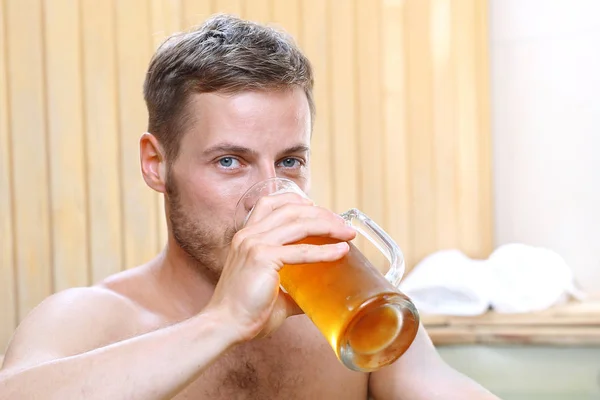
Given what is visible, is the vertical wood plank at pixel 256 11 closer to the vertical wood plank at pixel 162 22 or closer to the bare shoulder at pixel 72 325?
the vertical wood plank at pixel 162 22

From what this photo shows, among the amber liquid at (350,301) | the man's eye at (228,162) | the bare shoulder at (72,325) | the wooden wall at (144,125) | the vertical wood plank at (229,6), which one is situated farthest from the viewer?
the vertical wood plank at (229,6)

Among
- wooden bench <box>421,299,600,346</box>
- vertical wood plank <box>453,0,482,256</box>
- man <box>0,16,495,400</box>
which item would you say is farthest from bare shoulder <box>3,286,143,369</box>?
vertical wood plank <box>453,0,482,256</box>

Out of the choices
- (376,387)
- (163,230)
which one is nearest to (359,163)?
(163,230)

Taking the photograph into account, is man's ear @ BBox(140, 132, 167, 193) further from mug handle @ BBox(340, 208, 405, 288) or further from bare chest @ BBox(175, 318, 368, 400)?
mug handle @ BBox(340, 208, 405, 288)

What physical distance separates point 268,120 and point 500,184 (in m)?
1.55

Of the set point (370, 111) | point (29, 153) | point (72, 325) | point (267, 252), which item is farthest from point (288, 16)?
point (267, 252)

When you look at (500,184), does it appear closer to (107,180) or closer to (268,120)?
(107,180)

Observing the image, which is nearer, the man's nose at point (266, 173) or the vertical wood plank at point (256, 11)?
the man's nose at point (266, 173)

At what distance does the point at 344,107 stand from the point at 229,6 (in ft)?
1.52

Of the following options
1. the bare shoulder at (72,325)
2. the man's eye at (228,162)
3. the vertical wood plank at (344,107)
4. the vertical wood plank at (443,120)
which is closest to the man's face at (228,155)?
the man's eye at (228,162)

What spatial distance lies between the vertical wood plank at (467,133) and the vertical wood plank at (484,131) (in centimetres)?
1

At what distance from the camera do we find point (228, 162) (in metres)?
1.13

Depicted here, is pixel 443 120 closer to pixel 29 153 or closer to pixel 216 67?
pixel 29 153

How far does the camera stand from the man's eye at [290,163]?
1.16 metres
